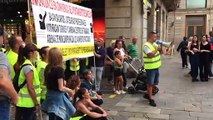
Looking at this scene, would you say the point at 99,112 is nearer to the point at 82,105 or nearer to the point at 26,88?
the point at 82,105

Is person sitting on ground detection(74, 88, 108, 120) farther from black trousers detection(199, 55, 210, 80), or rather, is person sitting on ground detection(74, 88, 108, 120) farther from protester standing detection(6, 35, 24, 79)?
black trousers detection(199, 55, 210, 80)

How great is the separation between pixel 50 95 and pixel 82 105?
67 cm

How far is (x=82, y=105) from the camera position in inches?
194

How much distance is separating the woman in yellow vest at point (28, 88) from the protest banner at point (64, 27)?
2.39 ft

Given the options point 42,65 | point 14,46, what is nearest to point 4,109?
point 42,65

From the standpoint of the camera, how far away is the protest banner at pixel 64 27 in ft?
17.6

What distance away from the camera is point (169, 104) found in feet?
25.4

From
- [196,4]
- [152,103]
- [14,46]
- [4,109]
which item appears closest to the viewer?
[4,109]

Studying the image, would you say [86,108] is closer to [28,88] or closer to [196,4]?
[28,88]

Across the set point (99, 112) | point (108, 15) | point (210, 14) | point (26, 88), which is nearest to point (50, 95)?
point (26, 88)

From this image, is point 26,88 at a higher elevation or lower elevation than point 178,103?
higher

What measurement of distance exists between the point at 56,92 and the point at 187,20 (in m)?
31.8

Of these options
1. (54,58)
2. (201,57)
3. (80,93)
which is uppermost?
(54,58)

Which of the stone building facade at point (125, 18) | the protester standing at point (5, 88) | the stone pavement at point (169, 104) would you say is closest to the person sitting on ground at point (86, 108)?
the stone pavement at point (169, 104)
